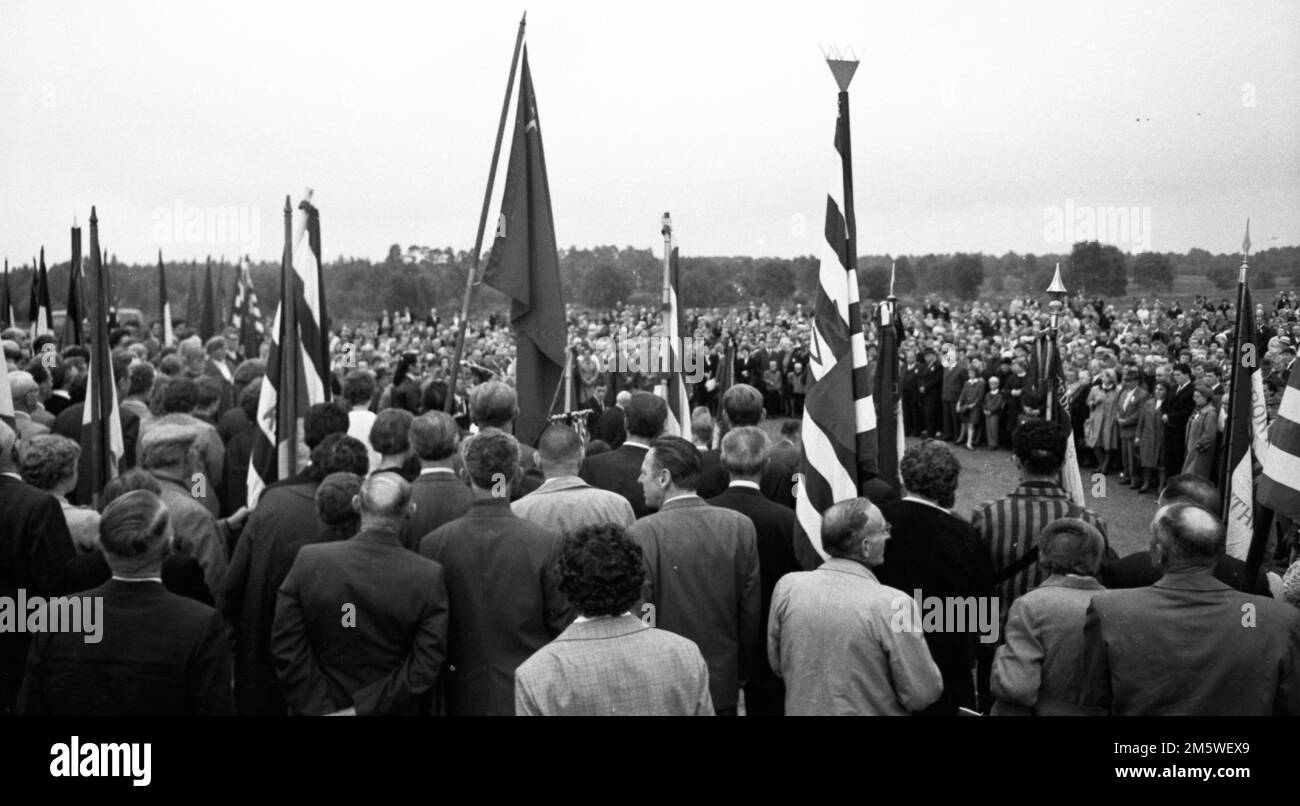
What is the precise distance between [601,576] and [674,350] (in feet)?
18.2

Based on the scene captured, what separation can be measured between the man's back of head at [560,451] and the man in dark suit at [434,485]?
1.39 feet

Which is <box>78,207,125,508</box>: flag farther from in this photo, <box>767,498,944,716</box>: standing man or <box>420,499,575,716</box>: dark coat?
<box>767,498,944,716</box>: standing man

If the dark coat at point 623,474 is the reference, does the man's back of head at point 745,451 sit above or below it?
above

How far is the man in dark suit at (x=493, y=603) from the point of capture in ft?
15.7

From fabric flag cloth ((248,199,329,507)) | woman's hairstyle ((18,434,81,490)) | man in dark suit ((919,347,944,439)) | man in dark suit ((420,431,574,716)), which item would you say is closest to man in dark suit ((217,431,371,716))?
man in dark suit ((420,431,574,716))

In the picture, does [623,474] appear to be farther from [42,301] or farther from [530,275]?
[42,301]

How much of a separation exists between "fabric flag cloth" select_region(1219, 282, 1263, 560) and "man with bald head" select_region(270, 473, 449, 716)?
4543 millimetres

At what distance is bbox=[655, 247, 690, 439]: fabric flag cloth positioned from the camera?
9.21m

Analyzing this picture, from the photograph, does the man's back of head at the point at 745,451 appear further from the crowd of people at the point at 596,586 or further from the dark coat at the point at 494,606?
the dark coat at the point at 494,606

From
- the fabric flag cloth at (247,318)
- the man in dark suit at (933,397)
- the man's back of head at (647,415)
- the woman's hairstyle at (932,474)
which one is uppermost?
the fabric flag cloth at (247,318)

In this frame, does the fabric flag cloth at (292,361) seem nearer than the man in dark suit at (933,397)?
Yes

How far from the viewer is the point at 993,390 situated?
68.5 ft

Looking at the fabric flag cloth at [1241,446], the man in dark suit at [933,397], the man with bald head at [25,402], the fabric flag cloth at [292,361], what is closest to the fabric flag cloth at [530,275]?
the fabric flag cloth at [292,361]
